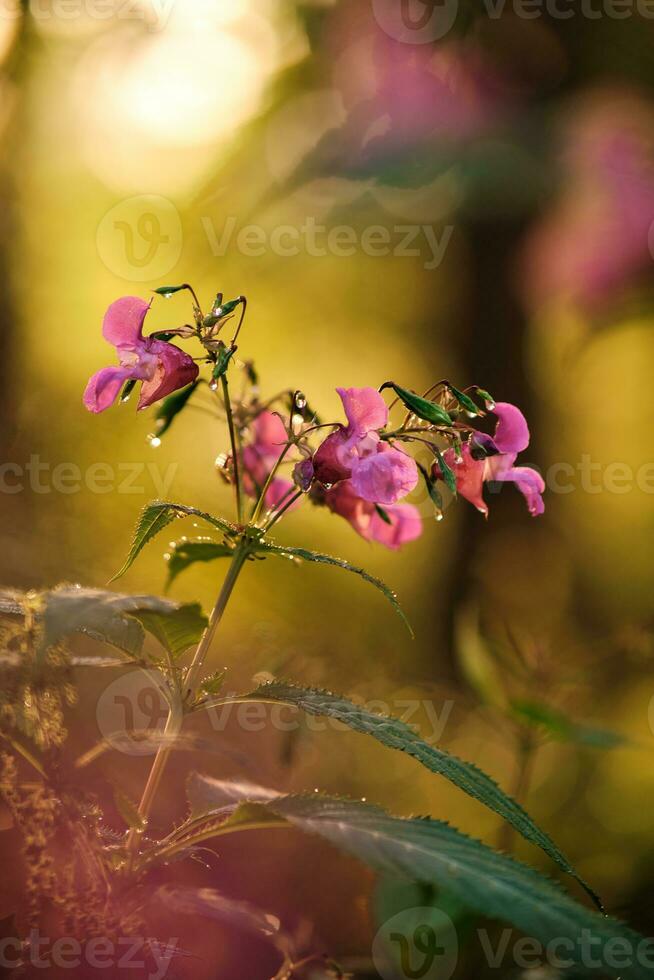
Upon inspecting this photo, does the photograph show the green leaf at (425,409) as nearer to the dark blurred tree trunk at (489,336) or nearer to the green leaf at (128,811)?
the green leaf at (128,811)

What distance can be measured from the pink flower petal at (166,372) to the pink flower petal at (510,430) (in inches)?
13.2

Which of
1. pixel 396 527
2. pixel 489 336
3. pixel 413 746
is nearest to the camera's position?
pixel 413 746

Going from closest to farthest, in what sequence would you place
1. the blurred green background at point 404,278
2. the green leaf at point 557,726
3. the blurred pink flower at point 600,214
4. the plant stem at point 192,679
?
the plant stem at point 192,679, the green leaf at point 557,726, the blurred green background at point 404,278, the blurred pink flower at point 600,214

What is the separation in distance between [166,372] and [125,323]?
0.22 feet

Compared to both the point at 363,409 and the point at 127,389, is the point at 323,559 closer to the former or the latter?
the point at 363,409

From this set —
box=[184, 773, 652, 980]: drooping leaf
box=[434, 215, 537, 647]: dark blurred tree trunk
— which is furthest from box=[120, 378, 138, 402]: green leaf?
box=[434, 215, 537, 647]: dark blurred tree trunk

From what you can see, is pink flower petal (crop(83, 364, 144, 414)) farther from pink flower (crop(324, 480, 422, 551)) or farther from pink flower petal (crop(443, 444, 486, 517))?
pink flower petal (crop(443, 444, 486, 517))

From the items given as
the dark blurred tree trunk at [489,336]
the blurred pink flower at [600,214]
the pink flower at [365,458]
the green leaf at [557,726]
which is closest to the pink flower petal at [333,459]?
the pink flower at [365,458]

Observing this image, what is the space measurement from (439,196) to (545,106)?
40 cm

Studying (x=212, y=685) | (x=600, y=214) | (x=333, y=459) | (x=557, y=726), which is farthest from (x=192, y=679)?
(x=600, y=214)

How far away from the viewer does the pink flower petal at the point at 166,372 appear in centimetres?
92

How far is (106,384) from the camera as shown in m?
0.91

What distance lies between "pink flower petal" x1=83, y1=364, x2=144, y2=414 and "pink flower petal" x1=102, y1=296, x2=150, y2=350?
0.03 meters

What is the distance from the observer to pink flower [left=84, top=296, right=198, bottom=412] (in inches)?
35.6
